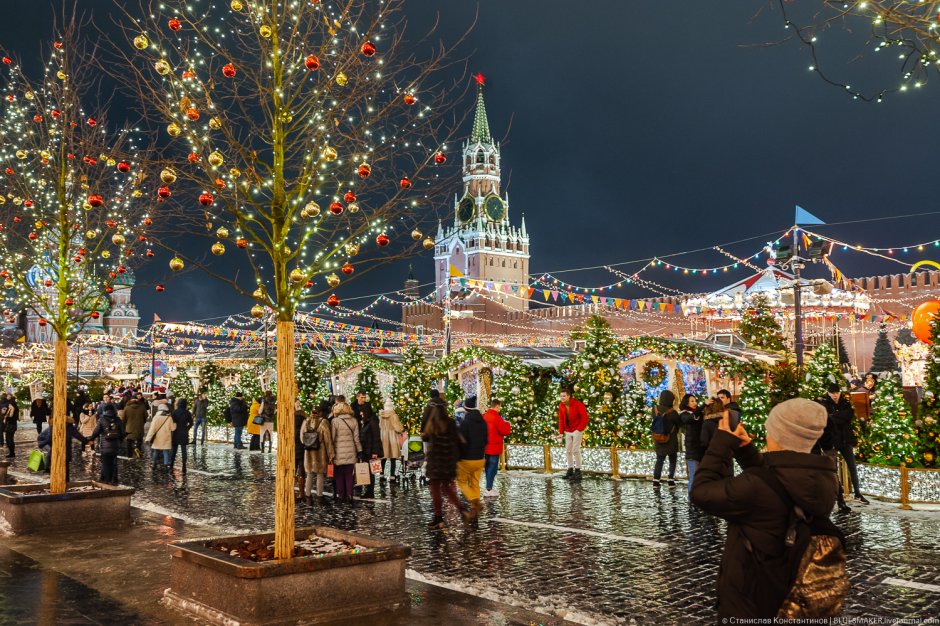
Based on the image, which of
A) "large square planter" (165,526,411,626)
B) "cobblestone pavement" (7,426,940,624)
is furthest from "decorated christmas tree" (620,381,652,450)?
"large square planter" (165,526,411,626)

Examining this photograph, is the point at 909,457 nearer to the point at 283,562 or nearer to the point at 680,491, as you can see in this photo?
the point at 680,491

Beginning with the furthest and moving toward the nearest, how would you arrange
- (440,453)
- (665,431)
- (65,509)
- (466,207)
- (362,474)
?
(466,207)
(665,431)
(362,474)
(440,453)
(65,509)

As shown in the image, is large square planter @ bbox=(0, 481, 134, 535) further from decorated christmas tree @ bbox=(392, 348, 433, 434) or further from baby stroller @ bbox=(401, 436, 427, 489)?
decorated christmas tree @ bbox=(392, 348, 433, 434)

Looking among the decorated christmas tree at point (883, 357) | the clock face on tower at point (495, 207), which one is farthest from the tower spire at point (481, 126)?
the decorated christmas tree at point (883, 357)

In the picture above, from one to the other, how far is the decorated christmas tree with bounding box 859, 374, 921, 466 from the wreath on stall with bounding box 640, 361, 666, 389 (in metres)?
4.95

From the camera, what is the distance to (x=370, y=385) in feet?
60.6

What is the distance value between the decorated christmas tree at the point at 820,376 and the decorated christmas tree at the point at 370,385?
945 cm

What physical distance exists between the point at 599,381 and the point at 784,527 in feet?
38.7

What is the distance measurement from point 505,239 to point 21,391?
72.3 metres

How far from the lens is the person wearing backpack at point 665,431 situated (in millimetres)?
11250

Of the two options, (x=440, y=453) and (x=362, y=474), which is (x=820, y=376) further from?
(x=362, y=474)

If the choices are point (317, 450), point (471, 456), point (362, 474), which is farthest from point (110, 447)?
point (471, 456)

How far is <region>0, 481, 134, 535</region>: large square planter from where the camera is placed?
8094 millimetres

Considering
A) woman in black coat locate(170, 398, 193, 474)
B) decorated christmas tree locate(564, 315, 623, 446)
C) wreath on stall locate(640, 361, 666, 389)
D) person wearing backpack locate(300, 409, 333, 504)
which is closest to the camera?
person wearing backpack locate(300, 409, 333, 504)
